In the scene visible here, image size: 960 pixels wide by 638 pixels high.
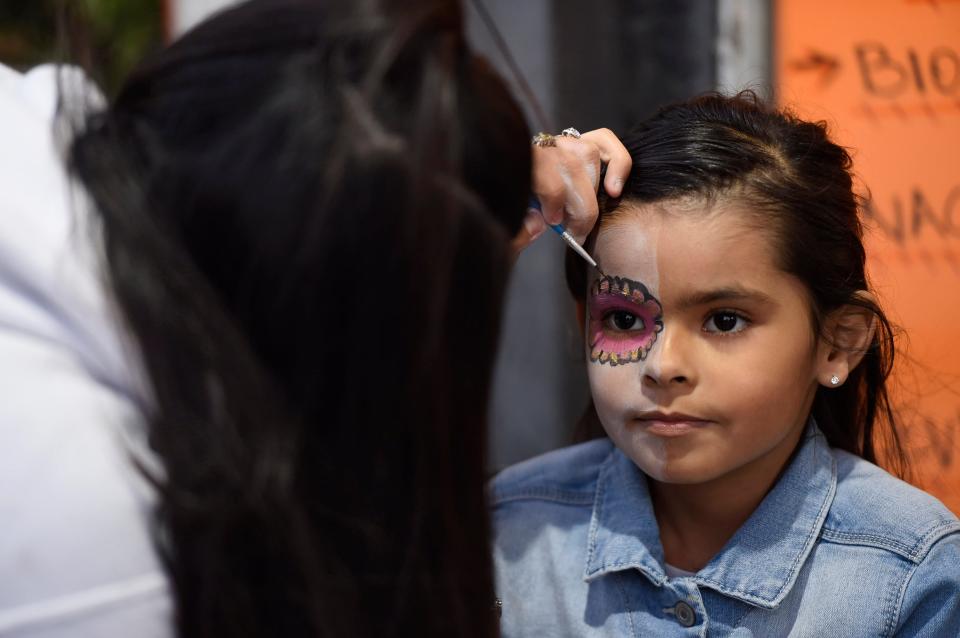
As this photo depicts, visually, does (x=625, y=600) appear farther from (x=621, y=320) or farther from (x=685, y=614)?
(x=621, y=320)

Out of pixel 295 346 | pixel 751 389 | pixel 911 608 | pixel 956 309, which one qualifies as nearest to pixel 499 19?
pixel 956 309

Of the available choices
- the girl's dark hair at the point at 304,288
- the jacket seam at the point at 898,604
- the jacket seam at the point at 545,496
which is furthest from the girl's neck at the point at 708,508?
the girl's dark hair at the point at 304,288

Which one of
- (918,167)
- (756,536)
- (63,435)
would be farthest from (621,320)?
(918,167)

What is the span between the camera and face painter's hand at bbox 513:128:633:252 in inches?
50.1

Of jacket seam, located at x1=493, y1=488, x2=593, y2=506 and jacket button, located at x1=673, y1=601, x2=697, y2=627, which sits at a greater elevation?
jacket seam, located at x1=493, y1=488, x2=593, y2=506

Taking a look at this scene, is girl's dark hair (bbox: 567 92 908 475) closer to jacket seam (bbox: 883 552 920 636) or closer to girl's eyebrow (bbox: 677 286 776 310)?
girl's eyebrow (bbox: 677 286 776 310)

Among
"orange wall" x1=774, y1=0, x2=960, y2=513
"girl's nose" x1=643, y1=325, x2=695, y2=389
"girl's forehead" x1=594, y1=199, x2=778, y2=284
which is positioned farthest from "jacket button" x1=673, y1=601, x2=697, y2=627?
"orange wall" x1=774, y1=0, x2=960, y2=513

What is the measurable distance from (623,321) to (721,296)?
130mm

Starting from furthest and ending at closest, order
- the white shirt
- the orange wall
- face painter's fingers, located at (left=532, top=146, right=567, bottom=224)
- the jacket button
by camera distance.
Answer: the orange wall
the jacket button
face painter's fingers, located at (left=532, top=146, right=567, bottom=224)
the white shirt

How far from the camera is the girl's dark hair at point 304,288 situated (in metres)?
0.82

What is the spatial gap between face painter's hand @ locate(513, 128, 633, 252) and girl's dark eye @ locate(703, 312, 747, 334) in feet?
0.61

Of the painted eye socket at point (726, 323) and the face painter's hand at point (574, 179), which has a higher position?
the face painter's hand at point (574, 179)

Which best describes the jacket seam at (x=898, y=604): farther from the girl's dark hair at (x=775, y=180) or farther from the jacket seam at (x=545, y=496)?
the jacket seam at (x=545, y=496)

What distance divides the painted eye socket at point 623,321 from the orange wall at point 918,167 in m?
0.92
